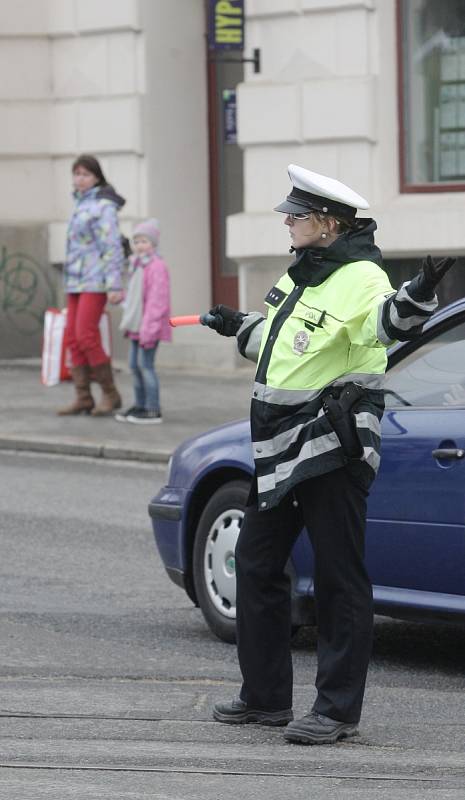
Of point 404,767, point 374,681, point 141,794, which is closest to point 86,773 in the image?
point 141,794

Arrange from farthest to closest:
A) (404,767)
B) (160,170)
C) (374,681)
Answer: (160,170) → (374,681) → (404,767)

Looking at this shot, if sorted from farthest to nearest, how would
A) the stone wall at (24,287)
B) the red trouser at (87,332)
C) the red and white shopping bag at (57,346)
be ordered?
the stone wall at (24,287)
the red and white shopping bag at (57,346)
the red trouser at (87,332)

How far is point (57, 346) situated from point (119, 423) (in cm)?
221

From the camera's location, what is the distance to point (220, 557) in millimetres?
7828

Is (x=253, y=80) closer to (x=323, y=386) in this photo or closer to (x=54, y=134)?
(x=54, y=134)

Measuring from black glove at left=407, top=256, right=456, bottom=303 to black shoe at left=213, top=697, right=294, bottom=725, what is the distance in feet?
4.93

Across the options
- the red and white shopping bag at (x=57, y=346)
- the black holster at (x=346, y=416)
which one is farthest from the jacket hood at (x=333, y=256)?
the red and white shopping bag at (x=57, y=346)

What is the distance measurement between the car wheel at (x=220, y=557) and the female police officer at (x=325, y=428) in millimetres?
1624

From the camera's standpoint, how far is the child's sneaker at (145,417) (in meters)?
15.3

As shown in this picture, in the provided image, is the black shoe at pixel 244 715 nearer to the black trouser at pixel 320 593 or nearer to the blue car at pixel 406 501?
the black trouser at pixel 320 593

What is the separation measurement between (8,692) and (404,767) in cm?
168

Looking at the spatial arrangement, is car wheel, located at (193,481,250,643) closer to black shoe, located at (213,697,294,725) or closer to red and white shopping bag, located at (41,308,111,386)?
black shoe, located at (213,697,294,725)

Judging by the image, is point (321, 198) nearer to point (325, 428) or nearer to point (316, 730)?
point (325, 428)

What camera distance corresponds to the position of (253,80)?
1814 centimetres
